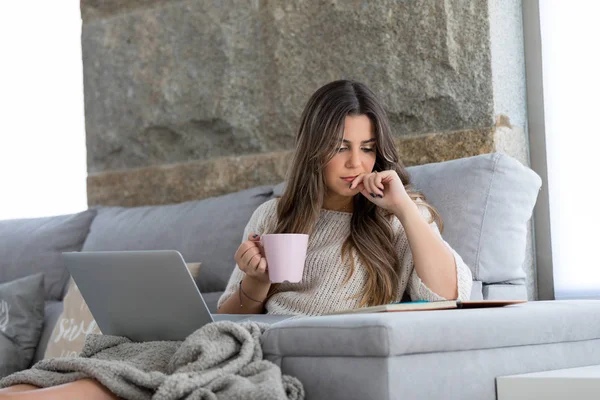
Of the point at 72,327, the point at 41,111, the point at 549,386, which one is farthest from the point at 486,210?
the point at 41,111

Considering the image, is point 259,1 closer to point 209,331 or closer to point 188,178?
point 188,178

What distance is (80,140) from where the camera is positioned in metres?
3.70

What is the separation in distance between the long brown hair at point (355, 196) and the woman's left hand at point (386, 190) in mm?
125

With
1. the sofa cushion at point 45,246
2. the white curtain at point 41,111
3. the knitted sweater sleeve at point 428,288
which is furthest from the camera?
the white curtain at point 41,111

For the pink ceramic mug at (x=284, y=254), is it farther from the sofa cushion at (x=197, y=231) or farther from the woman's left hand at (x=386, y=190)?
the sofa cushion at (x=197, y=231)

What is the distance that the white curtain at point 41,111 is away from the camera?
372 cm

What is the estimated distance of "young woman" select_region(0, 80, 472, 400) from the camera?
1.92 m

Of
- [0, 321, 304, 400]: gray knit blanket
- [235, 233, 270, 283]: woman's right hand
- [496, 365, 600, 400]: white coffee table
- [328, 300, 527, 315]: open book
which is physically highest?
[235, 233, 270, 283]: woman's right hand

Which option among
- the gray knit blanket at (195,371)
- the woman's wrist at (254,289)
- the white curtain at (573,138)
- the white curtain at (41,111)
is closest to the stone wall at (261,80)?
the white curtain at (573,138)

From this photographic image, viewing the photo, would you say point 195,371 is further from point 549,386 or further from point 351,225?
point 351,225

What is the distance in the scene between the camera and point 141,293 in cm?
165

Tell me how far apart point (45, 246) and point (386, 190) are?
4.76ft

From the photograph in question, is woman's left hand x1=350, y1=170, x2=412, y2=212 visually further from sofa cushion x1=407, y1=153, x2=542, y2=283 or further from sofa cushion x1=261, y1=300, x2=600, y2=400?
sofa cushion x1=261, y1=300, x2=600, y2=400

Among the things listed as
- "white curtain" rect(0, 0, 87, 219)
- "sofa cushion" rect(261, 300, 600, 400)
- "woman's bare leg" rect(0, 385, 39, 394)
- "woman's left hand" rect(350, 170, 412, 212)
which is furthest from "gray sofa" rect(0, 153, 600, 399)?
"white curtain" rect(0, 0, 87, 219)
